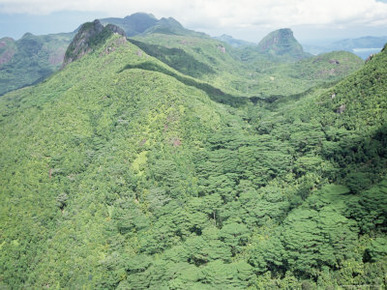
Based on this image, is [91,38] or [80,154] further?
[91,38]

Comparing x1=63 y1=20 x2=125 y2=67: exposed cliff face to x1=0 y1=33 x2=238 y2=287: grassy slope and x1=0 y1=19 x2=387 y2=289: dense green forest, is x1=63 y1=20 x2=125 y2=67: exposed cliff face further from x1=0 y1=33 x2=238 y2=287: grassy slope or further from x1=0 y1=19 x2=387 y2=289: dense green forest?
x1=0 y1=19 x2=387 y2=289: dense green forest

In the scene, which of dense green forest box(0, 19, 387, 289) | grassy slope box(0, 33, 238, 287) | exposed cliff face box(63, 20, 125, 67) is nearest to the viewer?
dense green forest box(0, 19, 387, 289)

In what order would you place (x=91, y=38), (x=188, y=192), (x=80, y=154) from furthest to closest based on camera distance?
(x=91, y=38), (x=80, y=154), (x=188, y=192)

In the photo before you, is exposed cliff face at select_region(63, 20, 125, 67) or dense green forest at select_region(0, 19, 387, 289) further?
exposed cliff face at select_region(63, 20, 125, 67)

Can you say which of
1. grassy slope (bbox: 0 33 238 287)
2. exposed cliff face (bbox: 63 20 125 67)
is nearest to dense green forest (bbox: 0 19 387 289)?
grassy slope (bbox: 0 33 238 287)

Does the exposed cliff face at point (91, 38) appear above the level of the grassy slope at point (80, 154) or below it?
above

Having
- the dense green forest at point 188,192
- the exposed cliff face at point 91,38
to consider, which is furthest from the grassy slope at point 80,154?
the exposed cliff face at point 91,38

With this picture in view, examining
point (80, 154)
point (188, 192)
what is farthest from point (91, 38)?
point (188, 192)

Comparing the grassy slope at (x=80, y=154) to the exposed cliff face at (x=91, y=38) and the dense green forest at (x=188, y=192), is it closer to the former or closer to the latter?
the dense green forest at (x=188, y=192)

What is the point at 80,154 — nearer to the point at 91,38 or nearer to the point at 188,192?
the point at 188,192
